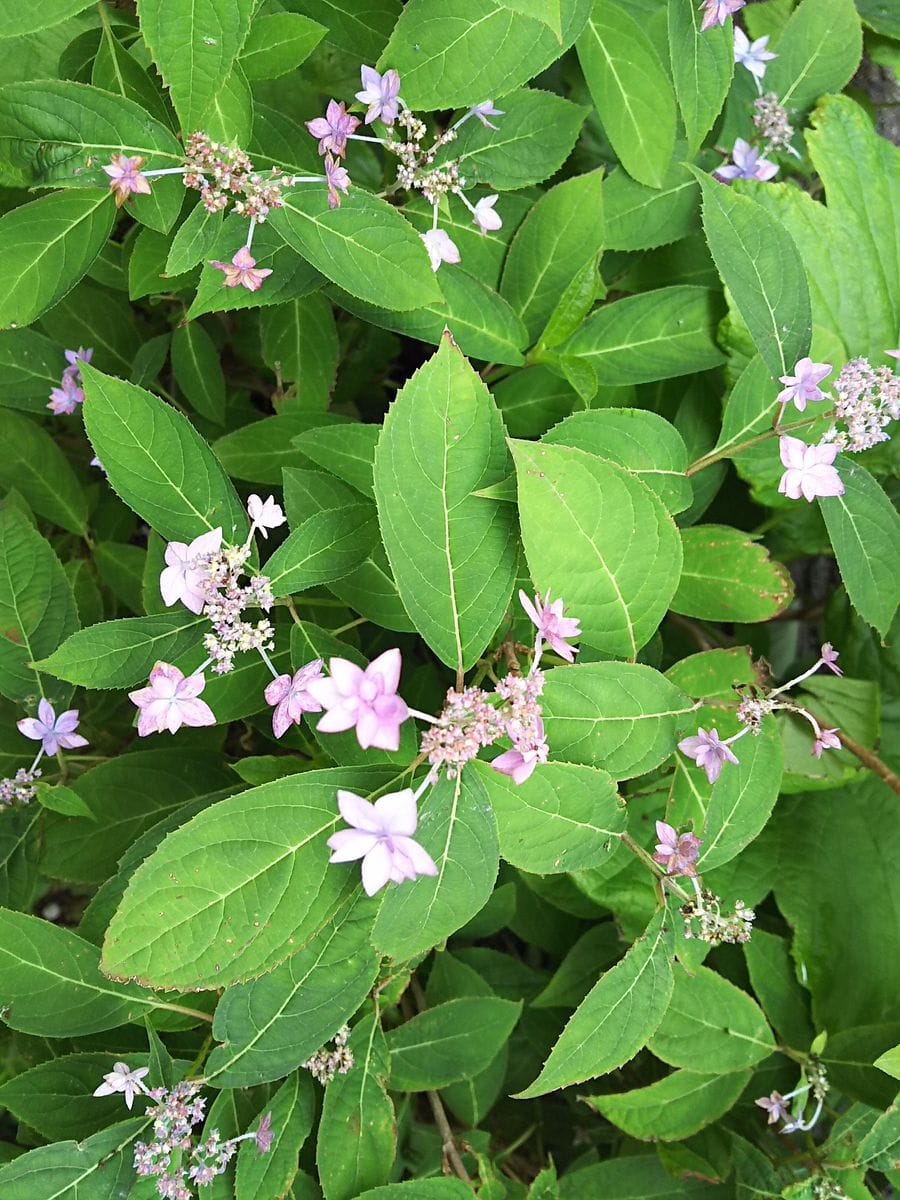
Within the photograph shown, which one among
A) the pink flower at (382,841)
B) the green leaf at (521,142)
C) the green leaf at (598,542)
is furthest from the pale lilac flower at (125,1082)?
the green leaf at (521,142)

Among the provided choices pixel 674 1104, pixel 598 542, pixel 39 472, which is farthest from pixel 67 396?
pixel 674 1104

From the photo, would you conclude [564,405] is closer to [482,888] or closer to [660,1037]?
[482,888]

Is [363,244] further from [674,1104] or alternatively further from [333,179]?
[674,1104]

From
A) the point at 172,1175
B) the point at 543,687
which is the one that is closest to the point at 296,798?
the point at 543,687

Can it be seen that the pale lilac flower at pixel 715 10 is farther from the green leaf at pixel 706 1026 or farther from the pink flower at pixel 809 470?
the green leaf at pixel 706 1026

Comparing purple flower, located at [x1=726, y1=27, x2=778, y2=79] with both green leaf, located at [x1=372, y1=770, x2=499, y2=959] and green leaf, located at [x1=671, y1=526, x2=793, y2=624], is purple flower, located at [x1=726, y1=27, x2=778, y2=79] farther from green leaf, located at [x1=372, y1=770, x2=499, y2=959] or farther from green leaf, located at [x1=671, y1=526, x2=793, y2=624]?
green leaf, located at [x1=372, y1=770, x2=499, y2=959]
